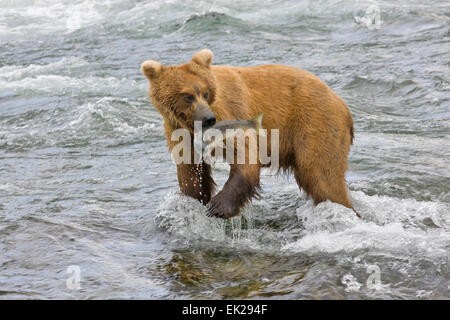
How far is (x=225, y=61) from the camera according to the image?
1200cm

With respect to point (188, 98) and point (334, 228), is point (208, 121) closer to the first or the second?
point (188, 98)

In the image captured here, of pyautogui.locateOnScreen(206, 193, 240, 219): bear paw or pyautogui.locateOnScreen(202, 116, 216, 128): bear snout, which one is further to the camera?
pyautogui.locateOnScreen(206, 193, 240, 219): bear paw

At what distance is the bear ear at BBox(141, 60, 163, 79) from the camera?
4676 mm

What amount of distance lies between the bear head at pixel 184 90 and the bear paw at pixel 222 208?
614mm

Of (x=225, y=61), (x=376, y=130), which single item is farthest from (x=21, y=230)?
(x=225, y=61)

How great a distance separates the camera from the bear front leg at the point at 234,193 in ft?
16.5

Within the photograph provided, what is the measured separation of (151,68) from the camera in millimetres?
4688

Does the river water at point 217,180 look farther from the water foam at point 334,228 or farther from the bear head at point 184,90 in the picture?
the bear head at point 184,90

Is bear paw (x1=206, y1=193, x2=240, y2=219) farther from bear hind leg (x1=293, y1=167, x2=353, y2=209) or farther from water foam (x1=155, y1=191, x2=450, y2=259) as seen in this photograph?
bear hind leg (x1=293, y1=167, x2=353, y2=209)

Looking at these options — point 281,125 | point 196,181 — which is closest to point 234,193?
point 196,181

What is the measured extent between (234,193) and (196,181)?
1.40 ft

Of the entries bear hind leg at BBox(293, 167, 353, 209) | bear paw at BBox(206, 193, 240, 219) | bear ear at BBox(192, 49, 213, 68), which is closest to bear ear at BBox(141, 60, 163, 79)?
bear ear at BBox(192, 49, 213, 68)
